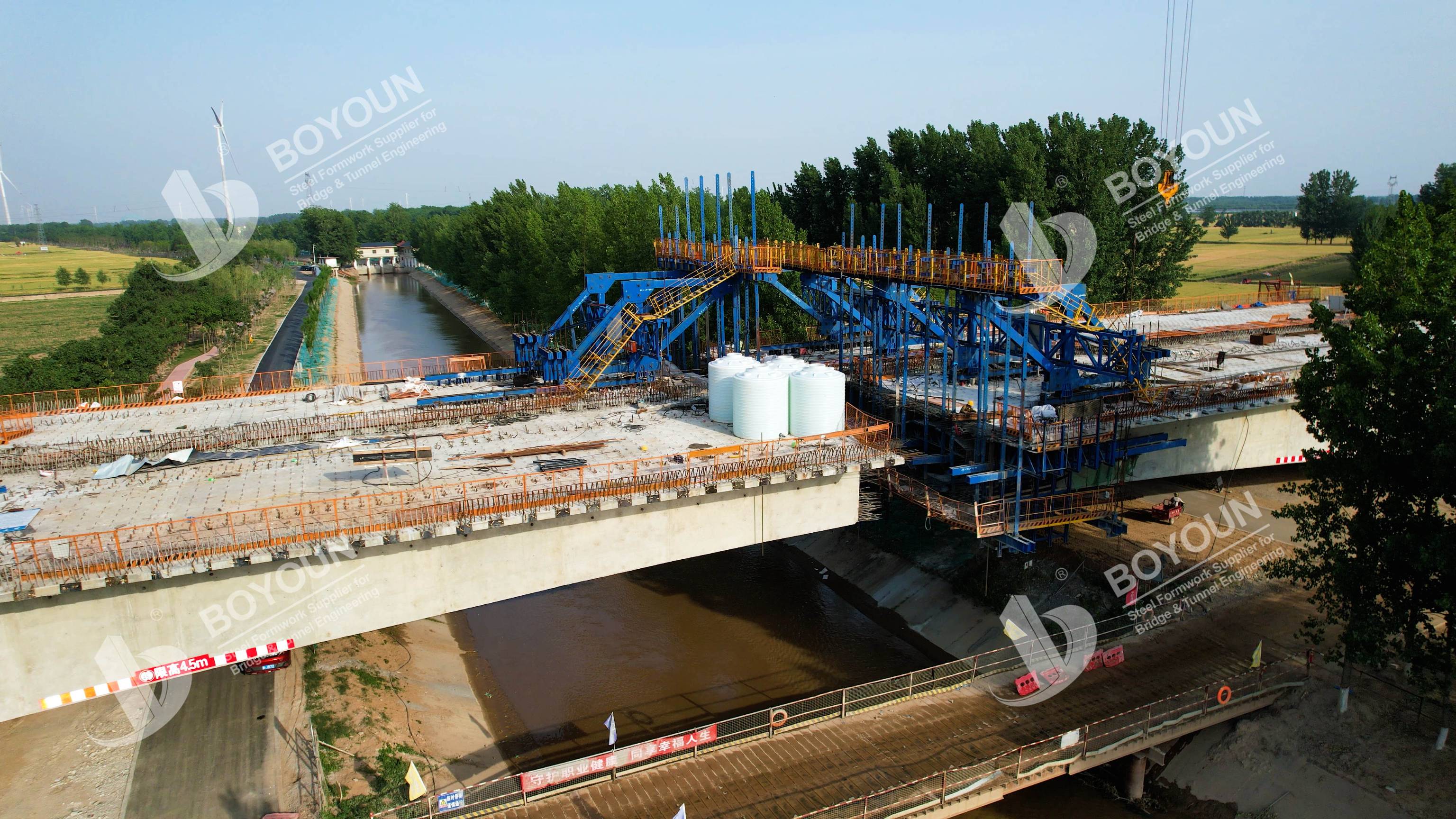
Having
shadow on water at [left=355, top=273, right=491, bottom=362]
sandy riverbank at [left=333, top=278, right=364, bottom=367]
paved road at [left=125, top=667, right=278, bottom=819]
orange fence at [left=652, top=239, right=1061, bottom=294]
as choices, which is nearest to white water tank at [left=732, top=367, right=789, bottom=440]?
orange fence at [left=652, top=239, right=1061, bottom=294]

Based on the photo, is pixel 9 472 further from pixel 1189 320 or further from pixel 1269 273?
pixel 1269 273

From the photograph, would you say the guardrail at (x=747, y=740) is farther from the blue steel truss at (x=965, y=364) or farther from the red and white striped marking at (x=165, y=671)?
the blue steel truss at (x=965, y=364)

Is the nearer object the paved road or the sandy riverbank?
the paved road

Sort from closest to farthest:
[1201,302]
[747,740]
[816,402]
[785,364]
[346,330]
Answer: [747,740], [816,402], [785,364], [1201,302], [346,330]

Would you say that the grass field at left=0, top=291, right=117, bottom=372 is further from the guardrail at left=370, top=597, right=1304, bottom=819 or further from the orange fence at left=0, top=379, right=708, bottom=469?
the guardrail at left=370, top=597, right=1304, bottom=819

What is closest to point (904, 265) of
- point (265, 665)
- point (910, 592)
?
point (910, 592)

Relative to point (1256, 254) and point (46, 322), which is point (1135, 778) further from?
point (46, 322)
